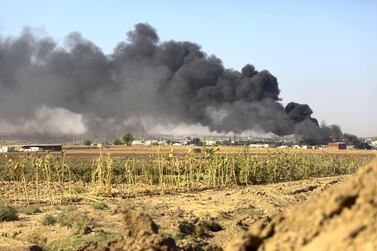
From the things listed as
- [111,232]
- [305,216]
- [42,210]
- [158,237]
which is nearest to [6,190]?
[42,210]

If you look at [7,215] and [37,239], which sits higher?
[7,215]

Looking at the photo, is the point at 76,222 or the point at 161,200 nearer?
the point at 76,222

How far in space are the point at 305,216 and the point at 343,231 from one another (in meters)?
0.46

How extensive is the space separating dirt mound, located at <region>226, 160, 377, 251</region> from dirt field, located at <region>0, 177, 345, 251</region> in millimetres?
4319

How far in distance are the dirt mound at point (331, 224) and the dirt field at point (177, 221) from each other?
432cm

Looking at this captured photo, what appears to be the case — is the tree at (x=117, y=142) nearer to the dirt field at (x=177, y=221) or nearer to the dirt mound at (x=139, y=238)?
the dirt field at (x=177, y=221)

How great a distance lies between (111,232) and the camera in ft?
44.9

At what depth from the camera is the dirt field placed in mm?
12875

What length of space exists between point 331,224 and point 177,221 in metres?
10.9

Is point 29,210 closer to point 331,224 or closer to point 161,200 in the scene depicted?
point 161,200

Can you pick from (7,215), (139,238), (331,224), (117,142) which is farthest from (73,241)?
(117,142)

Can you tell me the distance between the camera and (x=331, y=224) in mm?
4609

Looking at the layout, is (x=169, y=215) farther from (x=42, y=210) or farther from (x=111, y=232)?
(x=42, y=210)

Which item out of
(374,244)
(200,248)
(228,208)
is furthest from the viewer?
(228,208)
